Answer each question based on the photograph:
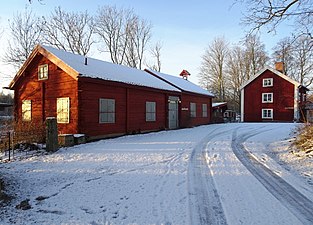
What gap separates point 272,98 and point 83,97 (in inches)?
1073

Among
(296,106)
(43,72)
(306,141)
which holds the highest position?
(43,72)

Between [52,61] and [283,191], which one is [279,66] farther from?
[283,191]

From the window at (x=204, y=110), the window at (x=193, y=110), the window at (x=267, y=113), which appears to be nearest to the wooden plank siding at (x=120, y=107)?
the window at (x=193, y=110)

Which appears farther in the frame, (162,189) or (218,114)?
(218,114)

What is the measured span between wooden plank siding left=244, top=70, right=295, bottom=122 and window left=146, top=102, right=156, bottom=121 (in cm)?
2071

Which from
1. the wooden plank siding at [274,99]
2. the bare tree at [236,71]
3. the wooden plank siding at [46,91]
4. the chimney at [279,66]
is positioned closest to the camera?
the wooden plank siding at [46,91]

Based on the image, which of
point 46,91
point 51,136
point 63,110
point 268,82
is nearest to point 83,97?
point 63,110

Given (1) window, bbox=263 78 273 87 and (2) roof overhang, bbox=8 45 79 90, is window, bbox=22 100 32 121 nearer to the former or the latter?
(2) roof overhang, bbox=8 45 79 90

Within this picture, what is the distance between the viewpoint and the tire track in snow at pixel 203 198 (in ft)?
12.4

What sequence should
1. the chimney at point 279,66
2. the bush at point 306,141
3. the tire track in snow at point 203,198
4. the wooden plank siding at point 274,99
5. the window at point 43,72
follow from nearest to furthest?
the tire track in snow at point 203,198, the bush at point 306,141, the window at point 43,72, the wooden plank siding at point 274,99, the chimney at point 279,66

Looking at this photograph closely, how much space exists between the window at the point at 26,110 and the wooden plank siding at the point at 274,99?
90.6ft

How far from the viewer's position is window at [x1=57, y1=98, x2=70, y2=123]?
43.8 feet

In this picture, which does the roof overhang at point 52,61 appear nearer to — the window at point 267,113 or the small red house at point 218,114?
the small red house at point 218,114

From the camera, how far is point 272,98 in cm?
3219
